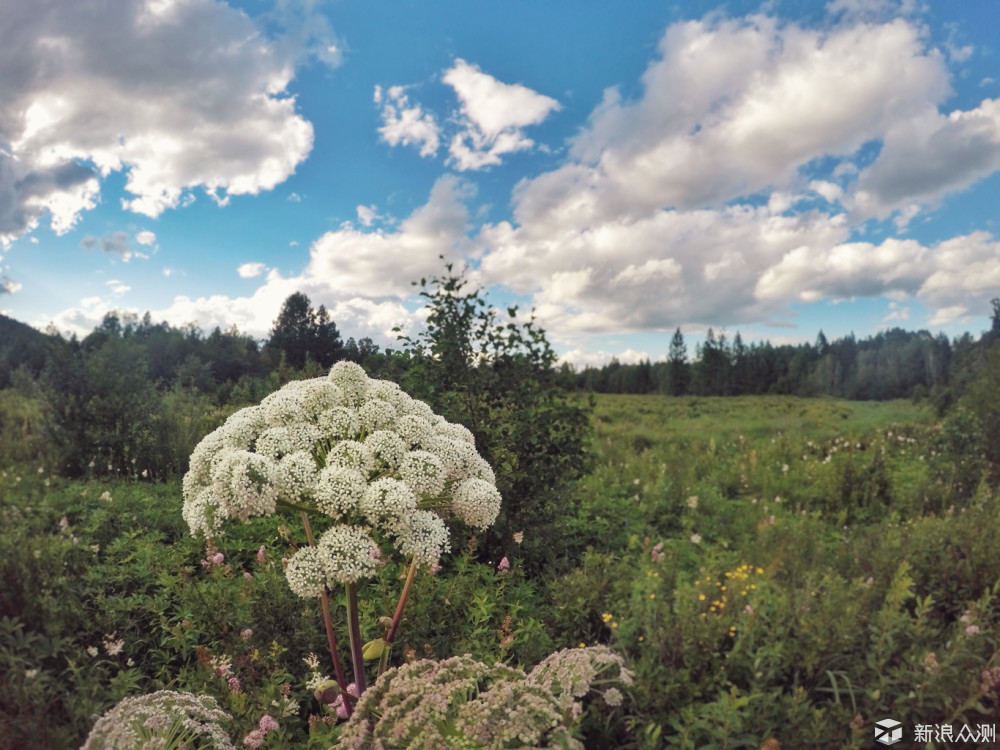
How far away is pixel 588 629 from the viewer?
402cm

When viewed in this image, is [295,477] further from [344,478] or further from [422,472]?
[422,472]

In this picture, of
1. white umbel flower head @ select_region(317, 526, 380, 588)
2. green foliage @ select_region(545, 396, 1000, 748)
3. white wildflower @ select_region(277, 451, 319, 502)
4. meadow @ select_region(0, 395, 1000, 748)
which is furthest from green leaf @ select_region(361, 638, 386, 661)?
green foliage @ select_region(545, 396, 1000, 748)

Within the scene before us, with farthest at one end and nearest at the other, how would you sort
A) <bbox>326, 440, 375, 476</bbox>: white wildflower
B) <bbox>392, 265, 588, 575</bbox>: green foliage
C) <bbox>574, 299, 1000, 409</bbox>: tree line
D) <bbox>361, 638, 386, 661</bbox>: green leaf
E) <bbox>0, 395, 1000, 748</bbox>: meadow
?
<bbox>574, 299, 1000, 409</bbox>: tree line < <bbox>392, 265, 588, 575</bbox>: green foliage < <bbox>0, 395, 1000, 748</bbox>: meadow < <bbox>361, 638, 386, 661</bbox>: green leaf < <bbox>326, 440, 375, 476</bbox>: white wildflower

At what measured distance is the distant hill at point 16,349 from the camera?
10.8 metres

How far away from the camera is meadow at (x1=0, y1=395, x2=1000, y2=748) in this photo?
2.88m

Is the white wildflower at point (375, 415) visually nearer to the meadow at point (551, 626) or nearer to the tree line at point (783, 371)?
the meadow at point (551, 626)

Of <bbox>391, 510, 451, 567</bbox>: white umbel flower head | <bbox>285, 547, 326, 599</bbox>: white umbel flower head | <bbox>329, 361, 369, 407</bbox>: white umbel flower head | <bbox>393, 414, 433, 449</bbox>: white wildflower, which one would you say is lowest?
<bbox>285, 547, 326, 599</bbox>: white umbel flower head

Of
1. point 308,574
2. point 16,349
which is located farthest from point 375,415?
point 16,349

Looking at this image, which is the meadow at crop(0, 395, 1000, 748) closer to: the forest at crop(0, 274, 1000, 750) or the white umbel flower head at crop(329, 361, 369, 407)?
the forest at crop(0, 274, 1000, 750)

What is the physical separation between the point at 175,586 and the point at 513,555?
284cm

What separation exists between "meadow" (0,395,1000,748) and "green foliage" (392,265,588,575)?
0.82 ft

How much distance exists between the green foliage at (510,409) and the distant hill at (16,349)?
8.30 m

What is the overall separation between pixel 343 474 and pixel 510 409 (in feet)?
13.4

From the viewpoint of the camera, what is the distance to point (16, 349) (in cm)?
1243
